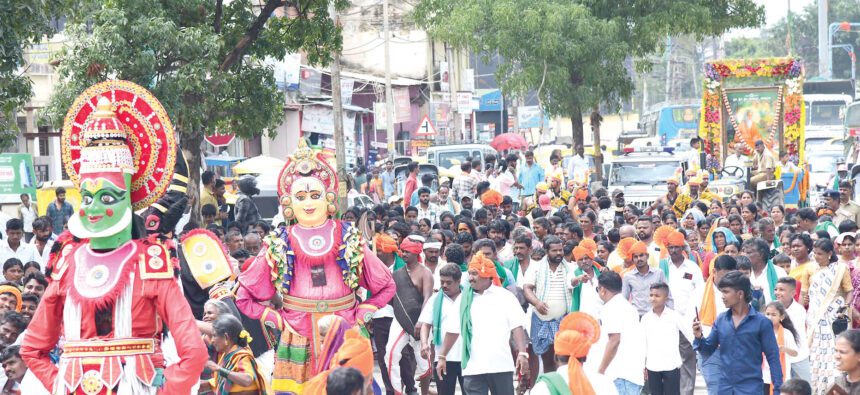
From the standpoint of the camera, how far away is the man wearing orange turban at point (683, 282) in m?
11.5

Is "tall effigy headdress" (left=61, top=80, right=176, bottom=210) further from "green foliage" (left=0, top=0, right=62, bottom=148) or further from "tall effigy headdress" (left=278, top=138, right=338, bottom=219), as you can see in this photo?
"green foliage" (left=0, top=0, right=62, bottom=148)

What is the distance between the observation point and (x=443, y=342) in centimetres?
1045

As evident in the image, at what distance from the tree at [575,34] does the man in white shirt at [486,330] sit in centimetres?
1959

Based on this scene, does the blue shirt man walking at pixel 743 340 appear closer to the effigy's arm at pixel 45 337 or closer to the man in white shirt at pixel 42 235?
the effigy's arm at pixel 45 337

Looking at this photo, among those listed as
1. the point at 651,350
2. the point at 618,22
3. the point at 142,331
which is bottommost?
the point at 651,350

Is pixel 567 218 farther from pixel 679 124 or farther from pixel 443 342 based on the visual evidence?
pixel 679 124

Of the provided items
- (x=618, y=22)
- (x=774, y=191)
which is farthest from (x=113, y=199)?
(x=618, y=22)

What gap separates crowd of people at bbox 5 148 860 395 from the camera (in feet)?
26.7

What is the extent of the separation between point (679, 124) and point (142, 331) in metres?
55.1

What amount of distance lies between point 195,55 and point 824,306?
847cm

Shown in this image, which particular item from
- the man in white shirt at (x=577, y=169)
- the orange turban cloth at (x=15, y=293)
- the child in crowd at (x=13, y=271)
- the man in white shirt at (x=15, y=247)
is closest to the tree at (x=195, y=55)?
the man in white shirt at (x=15, y=247)

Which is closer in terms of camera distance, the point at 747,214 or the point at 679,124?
the point at 747,214

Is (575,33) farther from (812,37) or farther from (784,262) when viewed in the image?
(812,37)

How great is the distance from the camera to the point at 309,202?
990 centimetres
